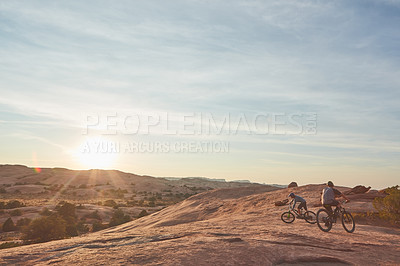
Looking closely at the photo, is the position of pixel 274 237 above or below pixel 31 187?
above

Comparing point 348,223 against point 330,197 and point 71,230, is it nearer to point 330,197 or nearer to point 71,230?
point 330,197

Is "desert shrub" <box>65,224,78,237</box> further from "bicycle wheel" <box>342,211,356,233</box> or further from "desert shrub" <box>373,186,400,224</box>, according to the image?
"desert shrub" <box>373,186,400,224</box>

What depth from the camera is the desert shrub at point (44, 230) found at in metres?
21.3

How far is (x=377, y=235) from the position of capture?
1249 cm

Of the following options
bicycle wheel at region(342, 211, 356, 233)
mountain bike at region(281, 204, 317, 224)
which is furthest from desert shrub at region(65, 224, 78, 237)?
bicycle wheel at region(342, 211, 356, 233)

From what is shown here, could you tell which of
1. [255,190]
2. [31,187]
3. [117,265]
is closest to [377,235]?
[117,265]

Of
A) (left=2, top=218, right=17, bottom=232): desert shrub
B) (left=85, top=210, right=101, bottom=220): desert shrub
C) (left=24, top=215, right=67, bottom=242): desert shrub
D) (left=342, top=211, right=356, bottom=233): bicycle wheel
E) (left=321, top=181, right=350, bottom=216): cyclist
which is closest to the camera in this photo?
(left=342, top=211, right=356, bottom=233): bicycle wheel

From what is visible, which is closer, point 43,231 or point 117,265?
point 117,265

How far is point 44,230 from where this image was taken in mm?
21984

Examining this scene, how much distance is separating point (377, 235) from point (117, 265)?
10.8m

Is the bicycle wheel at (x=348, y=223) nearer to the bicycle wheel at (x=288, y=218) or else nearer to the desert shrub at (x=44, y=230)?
the bicycle wheel at (x=288, y=218)

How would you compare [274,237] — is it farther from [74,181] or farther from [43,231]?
[74,181]

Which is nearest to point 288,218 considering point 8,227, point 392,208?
point 392,208

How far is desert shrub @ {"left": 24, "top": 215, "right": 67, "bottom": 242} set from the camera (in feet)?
70.0
